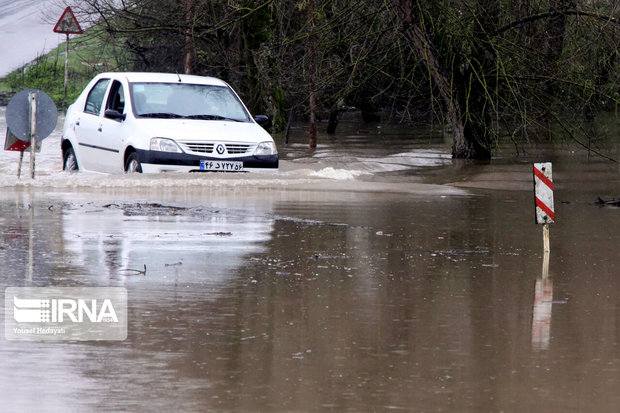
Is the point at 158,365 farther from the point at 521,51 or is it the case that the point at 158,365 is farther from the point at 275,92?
the point at 275,92

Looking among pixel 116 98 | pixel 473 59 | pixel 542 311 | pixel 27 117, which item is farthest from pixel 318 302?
pixel 473 59

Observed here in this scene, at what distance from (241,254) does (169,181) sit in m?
6.24

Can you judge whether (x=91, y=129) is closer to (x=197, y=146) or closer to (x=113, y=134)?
(x=113, y=134)

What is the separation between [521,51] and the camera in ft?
68.0

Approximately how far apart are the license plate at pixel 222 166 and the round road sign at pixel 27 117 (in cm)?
199

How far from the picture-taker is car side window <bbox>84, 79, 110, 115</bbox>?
17.4 meters

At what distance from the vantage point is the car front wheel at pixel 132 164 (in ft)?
52.4

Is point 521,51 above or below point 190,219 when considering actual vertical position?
above

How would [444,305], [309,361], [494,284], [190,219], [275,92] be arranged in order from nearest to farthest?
[309,361] → [444,305] → [494,284] → [190,219] → [275,92]

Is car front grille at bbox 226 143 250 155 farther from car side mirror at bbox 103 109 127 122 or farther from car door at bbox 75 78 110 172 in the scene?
car door at bbox 75 78 110 172

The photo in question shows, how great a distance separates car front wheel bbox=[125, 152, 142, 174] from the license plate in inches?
32.1

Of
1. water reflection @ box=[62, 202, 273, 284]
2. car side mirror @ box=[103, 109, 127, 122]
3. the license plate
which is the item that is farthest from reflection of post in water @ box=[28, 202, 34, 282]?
car side mirror @ box=[103, 109, 127, 122]

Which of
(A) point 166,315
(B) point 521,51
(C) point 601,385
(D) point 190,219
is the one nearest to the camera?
(C) point 601,385

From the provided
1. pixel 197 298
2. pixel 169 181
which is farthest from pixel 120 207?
pixel 197 298
